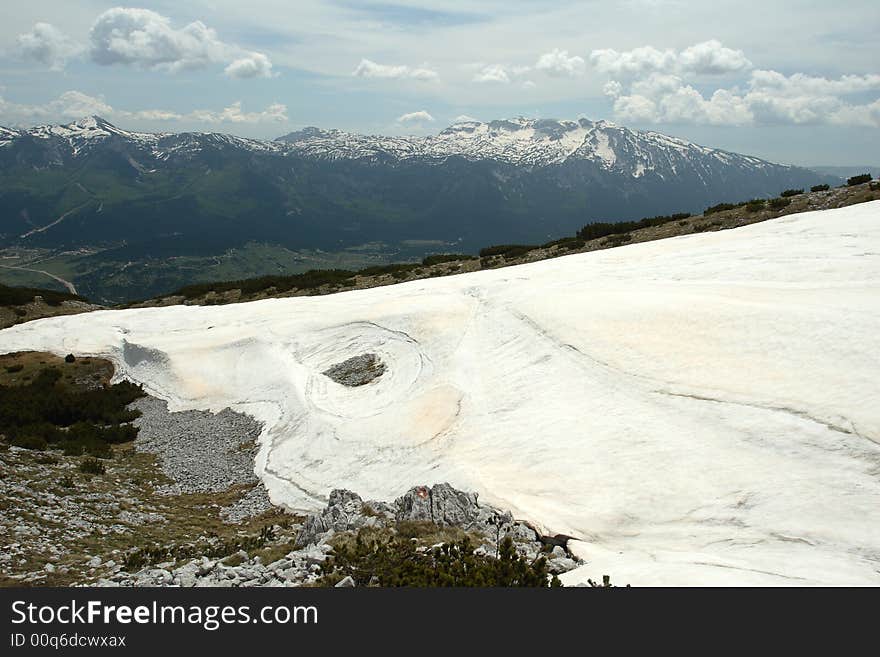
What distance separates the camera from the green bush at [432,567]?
36.2 ft

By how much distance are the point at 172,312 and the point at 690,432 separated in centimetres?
4621

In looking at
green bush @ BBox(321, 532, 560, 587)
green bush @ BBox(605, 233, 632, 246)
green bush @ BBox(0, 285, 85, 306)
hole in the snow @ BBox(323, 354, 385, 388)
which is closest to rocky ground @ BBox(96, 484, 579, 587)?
green bush @ BBox(321, 532, 560, 587)

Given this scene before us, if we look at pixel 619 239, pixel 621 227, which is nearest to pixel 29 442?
pixel 619 239

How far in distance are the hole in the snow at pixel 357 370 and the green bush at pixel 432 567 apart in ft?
53.7

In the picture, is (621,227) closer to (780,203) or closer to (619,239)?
(619,239)

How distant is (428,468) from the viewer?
19.9 m

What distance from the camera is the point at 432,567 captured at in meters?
11.9

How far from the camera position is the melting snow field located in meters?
13.4

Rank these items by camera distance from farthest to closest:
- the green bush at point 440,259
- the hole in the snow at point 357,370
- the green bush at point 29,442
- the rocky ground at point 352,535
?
1. the green bush at point 440,259
2. the hole in the snow at point 357,370
3. the green bush at point 29,442
4. the rocky ground at point 352,535

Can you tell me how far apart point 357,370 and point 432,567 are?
19.3 m

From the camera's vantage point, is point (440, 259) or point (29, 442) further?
point (440, 259)

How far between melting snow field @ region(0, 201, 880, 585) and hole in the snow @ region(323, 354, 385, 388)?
0.53m

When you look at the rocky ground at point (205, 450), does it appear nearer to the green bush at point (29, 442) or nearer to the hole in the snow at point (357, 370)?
the green bush at point (29, 442)

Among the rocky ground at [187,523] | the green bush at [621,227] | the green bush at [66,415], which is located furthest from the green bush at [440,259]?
the rocky ground at [187,523]
